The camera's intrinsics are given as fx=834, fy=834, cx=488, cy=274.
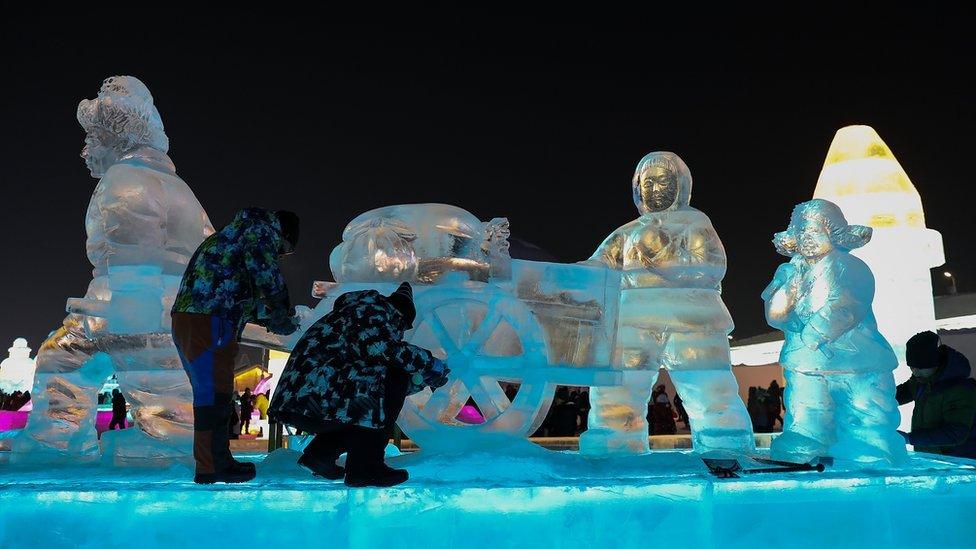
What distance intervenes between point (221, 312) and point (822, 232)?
10.2 feet

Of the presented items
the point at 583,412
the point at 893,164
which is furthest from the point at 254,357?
the point at 893,164

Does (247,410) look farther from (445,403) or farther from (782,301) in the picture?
(782,301)

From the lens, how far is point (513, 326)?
404 centimetres

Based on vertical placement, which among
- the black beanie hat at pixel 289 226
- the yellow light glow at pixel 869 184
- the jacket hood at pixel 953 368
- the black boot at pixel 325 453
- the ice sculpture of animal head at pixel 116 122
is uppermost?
the yellow light glow at pixel 869 184

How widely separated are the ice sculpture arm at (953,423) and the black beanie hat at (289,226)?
3.38 metres

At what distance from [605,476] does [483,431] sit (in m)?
0.71

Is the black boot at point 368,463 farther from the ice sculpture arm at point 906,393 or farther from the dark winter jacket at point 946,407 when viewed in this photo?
the ice sculpture arm at point 906,393

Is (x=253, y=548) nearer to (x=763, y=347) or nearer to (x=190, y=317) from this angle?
(x=190, y=317)

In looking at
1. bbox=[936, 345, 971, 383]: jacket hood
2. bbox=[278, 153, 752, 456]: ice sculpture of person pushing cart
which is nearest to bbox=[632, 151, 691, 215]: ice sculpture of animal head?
bbox=[278, 153, 752, 456]: ice sculpture of person pushing cart

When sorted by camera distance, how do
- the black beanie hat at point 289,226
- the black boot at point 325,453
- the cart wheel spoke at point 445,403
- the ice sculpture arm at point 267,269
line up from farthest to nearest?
the cart wheel spoke at point 445,403, the black beanie hat at point 289,226, the ice sculpture arm at point 267,269, the black boot at point 325,453

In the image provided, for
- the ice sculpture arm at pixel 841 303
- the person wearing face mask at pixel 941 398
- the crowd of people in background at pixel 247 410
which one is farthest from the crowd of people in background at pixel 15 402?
the person wearing face mask at pixel 941 398

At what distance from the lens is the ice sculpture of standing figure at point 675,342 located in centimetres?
464

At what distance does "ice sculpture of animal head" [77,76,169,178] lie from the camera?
4.57 m

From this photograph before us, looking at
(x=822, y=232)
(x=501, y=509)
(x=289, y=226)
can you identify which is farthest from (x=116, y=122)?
(x=822, y=232)
